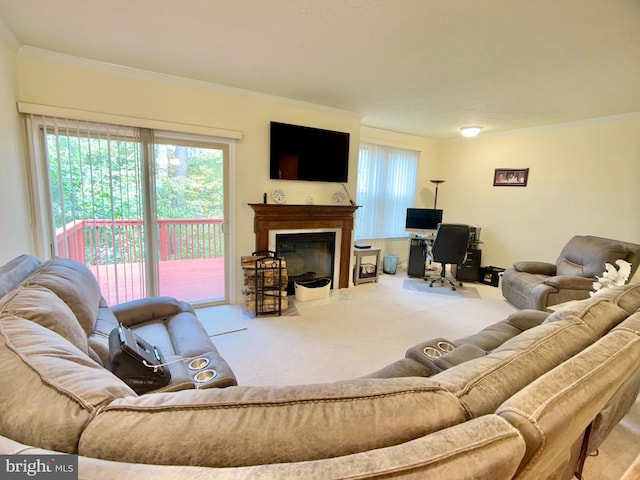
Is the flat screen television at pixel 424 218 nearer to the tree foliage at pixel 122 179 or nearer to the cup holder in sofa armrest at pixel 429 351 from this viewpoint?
the tree foliage at pixel 122 179

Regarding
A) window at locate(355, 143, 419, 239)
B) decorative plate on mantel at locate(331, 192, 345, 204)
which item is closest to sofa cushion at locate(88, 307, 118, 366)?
decorative plate on mantel at locate(331, 192, 345, 204)

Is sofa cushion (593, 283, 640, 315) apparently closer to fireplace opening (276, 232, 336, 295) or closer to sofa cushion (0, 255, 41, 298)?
sofa cushion (0, 255, 41, 298)

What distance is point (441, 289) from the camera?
454 centimetres

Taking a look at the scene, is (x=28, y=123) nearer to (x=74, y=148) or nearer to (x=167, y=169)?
(x=74, y=148)

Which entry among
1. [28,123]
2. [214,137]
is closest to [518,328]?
[214,137]

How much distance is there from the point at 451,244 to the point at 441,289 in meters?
0.70

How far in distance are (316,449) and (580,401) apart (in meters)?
0.73

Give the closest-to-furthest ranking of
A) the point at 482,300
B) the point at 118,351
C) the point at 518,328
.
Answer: the point at 118,351 < the point at 518,328 < the point at 482,300

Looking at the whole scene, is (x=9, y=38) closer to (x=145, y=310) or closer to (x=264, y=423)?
(x=145, y=310)

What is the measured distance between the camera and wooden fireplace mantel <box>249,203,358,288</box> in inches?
143

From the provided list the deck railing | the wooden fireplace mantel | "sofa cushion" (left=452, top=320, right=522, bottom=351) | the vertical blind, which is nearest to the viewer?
"sofa cushion" (left=452, top=320, right=522, bottom=351)

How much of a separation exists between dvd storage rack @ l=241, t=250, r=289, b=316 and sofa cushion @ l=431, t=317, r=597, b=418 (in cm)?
256

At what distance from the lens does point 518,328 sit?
2.21 m

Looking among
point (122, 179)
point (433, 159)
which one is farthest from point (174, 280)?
point (433, 159)
